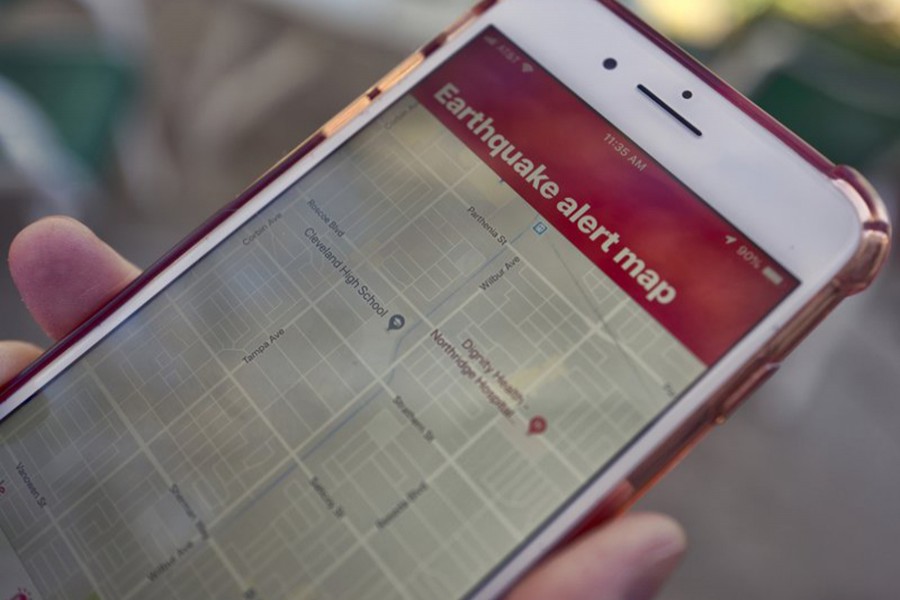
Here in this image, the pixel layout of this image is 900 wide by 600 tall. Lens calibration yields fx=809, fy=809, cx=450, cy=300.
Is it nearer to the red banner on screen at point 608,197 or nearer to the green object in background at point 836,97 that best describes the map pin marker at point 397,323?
the red banner on screen at point 608,197

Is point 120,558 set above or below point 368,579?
above

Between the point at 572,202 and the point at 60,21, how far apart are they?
758mm

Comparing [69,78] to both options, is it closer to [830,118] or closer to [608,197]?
[608,197]

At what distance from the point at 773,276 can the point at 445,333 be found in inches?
7.6

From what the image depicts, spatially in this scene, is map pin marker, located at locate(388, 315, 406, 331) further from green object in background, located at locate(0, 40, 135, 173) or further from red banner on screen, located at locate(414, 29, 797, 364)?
green object in background, located at locate(0, 40, 135, 173)

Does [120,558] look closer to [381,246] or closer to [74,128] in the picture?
[381,246]

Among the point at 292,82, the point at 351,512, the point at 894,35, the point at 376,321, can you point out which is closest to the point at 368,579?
the point at 351,512

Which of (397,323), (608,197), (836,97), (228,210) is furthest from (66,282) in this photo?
(836,97)

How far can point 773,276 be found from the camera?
464 mm

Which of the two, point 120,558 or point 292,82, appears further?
point 292,82

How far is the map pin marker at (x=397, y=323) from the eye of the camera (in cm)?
50

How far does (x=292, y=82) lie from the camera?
4.16 ft

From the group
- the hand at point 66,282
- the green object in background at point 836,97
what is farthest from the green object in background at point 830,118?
the hand at point 66,282

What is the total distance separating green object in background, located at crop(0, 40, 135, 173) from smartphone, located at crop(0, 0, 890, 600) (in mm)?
429
